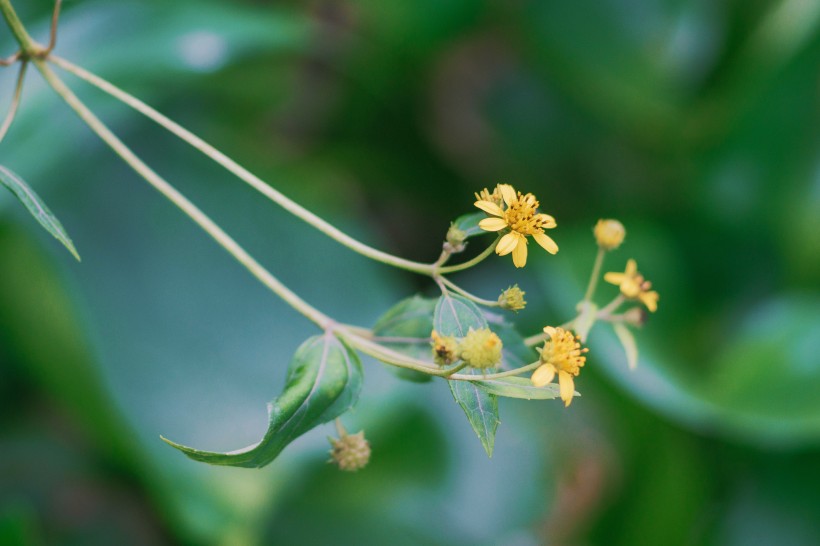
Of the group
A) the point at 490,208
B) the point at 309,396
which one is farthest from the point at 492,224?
the point at 309,396

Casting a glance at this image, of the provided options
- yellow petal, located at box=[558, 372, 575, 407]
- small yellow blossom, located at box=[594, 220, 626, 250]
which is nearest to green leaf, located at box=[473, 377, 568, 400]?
yellow petal, located at box=[558, 372, 575, 407]

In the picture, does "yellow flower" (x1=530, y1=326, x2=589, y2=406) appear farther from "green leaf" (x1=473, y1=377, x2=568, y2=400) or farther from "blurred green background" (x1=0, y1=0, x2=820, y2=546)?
"blurred green background" (x1=0, y1=0, x2=820, y2=546)

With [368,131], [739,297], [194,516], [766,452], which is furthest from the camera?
[368,131]

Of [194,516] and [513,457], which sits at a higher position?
[513,457]

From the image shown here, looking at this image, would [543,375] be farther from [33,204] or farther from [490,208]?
[33,204]

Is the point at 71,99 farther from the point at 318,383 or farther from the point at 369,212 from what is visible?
the point at 369,212

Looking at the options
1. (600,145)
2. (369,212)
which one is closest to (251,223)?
(369,212)

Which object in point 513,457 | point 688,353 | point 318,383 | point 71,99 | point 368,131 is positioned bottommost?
point 318,383
